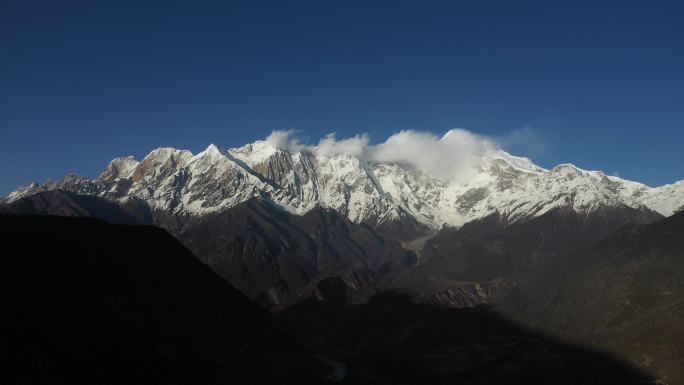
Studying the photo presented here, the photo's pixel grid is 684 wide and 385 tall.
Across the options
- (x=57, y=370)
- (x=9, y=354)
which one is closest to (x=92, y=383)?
(x=57, y=370)

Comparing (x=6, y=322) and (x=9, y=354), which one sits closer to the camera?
(x=9, y=354)

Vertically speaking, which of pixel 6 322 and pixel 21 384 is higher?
pixel 6 322

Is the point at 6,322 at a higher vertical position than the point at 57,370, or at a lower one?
higher

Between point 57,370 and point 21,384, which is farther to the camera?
point 57,370

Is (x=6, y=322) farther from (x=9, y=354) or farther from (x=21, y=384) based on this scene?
(x=21, y=384)

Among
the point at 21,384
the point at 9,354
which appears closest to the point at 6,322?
the point at 9,354

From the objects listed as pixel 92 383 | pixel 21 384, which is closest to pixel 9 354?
pixel 21 384

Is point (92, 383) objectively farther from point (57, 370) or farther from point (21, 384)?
point (21, 384)

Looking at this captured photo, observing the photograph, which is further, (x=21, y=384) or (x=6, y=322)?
(x=6, y=322)
